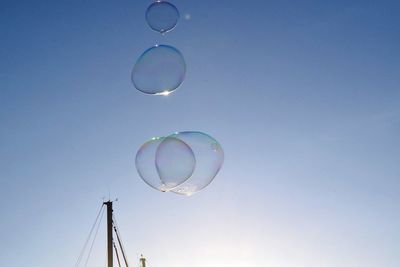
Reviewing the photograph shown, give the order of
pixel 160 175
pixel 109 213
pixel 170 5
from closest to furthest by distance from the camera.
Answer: pixel 160 175 < pixel 170 5 < pixel 109 213

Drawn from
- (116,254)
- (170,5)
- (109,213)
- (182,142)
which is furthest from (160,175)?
(116,254)

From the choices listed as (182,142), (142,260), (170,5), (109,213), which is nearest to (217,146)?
(182,142)

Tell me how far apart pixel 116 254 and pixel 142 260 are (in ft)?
19.0

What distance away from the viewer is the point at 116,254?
2126 inches

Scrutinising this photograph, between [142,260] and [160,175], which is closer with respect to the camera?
[160,175]

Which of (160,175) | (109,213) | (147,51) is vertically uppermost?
(109,213)

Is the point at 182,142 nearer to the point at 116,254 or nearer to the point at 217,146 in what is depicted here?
the point at 217,146

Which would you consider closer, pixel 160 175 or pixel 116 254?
pixel 160 175

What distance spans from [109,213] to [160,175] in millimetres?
36440

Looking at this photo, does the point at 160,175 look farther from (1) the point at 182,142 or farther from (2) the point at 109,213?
(2) the point at 109,213

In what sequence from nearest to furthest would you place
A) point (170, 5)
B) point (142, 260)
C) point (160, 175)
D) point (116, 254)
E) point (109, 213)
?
point (160, 175)
point (170, 5)
point (109, 213)
point (116, 254)
point (142, 260)

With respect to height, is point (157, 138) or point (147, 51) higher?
point (147, 51)

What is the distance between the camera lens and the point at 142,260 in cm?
5869

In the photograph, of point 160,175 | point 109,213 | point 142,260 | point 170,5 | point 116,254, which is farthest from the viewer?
point 142,260
